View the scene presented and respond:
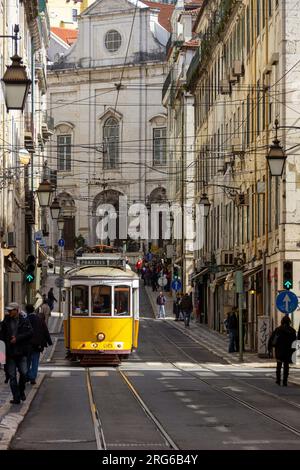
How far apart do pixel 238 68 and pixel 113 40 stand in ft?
196

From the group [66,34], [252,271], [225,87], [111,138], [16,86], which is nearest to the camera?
[16,86]

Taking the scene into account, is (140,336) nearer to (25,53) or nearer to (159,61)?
(25,53)

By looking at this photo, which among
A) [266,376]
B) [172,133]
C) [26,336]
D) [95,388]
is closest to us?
[26,336]

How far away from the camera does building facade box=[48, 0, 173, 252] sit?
10819cm

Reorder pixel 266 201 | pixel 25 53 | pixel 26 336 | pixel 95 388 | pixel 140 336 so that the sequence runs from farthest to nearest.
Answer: pixel 25 53 → pixel 140 336 → pixel 266 201 → pixel 95 388 → pixel 26 336

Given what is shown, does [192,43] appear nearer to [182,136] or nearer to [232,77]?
[182,136]

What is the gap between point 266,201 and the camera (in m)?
44.7

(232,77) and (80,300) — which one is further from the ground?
(232,77)

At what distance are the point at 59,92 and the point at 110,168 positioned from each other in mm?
8318

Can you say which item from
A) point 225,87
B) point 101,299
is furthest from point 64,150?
point 101,299

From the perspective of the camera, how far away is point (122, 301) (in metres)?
38.1

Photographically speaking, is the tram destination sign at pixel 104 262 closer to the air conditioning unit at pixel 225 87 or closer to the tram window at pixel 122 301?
the tram window at pixel 122 301

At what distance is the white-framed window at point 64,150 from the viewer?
112125 millimetres
